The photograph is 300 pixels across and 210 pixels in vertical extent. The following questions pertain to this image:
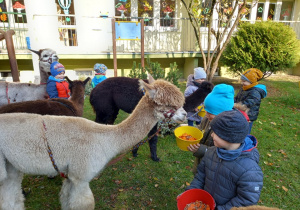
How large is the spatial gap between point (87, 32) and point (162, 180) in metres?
7.28

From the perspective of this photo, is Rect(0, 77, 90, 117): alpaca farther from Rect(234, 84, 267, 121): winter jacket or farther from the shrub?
the shrub

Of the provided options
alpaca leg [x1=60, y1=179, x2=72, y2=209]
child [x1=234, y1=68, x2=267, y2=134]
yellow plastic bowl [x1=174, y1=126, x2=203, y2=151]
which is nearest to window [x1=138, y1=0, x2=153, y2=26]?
child [x1=234, y1=68, x2=267, y2=134]

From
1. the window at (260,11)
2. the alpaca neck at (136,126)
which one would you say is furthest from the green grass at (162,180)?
the window at (260,11)

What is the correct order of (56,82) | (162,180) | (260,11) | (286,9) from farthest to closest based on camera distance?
(286,9), (260,11), (56,82), (162,180)

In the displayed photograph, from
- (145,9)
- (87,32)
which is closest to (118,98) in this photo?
(87,32)

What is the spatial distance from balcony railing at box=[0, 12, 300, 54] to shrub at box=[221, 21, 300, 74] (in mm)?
2202

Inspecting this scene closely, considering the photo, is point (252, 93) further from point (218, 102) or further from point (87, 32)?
point (87, 32)

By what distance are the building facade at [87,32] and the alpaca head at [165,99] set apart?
6373mm

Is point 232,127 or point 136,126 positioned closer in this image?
point 232,127

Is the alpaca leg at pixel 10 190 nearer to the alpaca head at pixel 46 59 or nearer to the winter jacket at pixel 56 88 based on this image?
the winter jacket at pixel 56 88

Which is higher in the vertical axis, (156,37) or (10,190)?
(156,37)

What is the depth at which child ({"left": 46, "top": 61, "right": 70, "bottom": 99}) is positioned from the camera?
Result: 3373 mm

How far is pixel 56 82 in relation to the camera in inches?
135

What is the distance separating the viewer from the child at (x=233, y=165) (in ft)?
4.66
